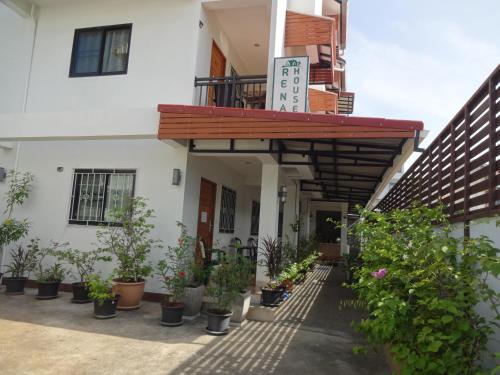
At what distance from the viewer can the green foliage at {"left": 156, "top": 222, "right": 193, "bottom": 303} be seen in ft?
20.3

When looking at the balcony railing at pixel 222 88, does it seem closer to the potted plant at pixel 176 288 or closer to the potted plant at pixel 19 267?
the potted plant at pixel 176 288

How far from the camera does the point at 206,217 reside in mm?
9039

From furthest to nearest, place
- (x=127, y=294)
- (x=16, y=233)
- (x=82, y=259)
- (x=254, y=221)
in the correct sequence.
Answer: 1. (x=254, y=221)
2. (x=16, y=233)
3. (x=82, y=259)
4. (x=127, y=294)

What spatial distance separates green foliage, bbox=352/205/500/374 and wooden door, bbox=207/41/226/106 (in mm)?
5947

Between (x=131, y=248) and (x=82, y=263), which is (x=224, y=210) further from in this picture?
(x=82, y=263)

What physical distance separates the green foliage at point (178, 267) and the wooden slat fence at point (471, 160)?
3943 millimetres

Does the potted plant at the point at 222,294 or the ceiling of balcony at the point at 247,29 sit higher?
the ceiling of balcony at the point at 247,29

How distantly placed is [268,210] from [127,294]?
298 cm

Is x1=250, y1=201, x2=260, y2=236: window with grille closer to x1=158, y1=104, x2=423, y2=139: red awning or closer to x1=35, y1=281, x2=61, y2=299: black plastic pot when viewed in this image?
x1=35, y1=281, x2=61, y2=299: black plastic pot

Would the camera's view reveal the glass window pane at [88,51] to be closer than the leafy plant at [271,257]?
No

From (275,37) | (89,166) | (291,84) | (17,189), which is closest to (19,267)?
(17,189)

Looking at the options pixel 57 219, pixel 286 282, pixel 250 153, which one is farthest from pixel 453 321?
pixel 57 219

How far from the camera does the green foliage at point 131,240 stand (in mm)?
6938

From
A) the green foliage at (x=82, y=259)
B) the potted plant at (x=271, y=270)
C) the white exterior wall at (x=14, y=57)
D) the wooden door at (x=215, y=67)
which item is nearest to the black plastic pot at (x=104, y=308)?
the green foliage at (x=82, y=259)
